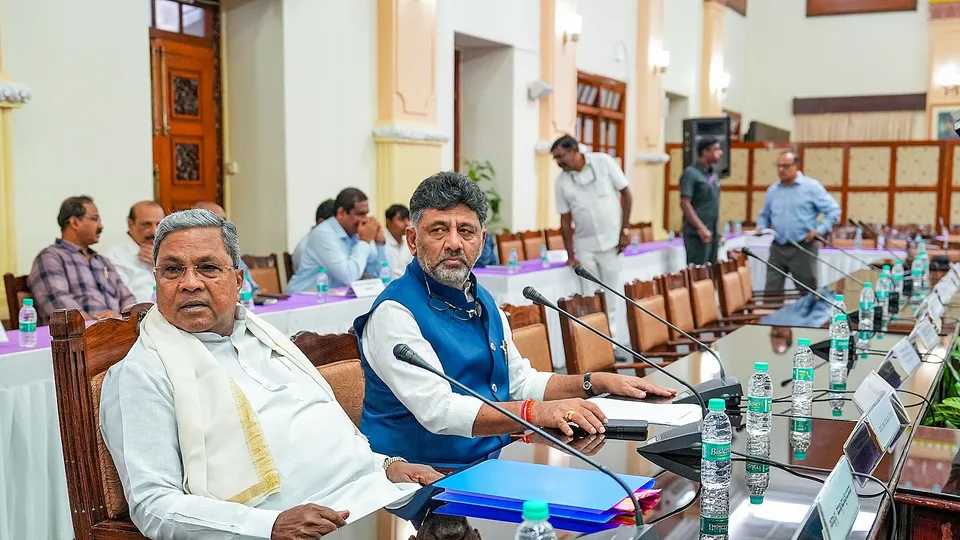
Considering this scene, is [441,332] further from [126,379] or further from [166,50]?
[166,50]

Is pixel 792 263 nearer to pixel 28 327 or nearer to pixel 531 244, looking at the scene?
pixel 531 244

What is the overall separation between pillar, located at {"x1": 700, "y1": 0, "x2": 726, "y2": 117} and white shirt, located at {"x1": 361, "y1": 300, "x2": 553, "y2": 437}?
12135mm

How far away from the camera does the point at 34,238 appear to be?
4.65 metres

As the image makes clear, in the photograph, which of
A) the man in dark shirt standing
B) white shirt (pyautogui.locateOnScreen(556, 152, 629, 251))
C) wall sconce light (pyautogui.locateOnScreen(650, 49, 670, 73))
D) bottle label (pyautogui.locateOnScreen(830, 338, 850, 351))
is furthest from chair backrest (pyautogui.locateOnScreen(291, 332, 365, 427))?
wall sconce light (pyautogui.locateOnScreen(650, 49, 670, 73))

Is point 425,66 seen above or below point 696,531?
above

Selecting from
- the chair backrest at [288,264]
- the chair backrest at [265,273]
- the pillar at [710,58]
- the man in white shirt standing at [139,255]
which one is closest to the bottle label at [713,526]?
the man in white shirt standing at [139,255]

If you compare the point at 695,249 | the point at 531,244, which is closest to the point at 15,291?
the point at 531,244

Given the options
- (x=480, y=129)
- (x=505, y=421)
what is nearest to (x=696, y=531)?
(x=505, y=421)

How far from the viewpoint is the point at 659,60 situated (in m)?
11.4

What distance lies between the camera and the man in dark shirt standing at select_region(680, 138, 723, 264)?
7.28m

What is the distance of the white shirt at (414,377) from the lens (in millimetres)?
1861

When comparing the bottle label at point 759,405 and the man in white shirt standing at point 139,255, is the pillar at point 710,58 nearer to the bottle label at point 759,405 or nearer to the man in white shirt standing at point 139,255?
the man in white shirt standing at point 139,255

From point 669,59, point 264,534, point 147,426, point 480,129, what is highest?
point 669,59

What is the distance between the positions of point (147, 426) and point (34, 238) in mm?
3574
